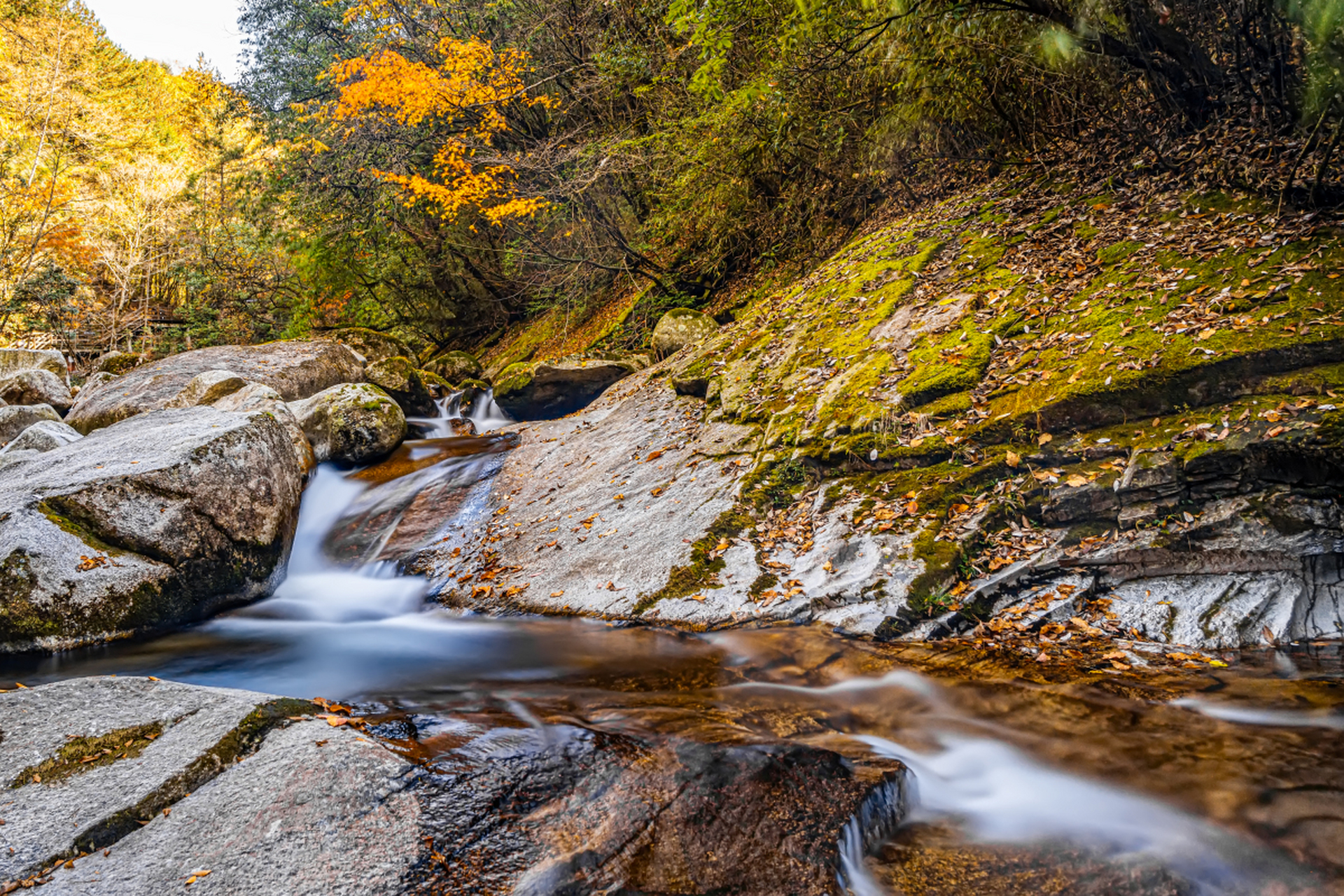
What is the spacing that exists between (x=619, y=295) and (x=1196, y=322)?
12294 millimetres

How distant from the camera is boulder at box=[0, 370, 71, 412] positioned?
13469 millimetres

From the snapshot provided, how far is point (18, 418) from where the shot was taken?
412 inches

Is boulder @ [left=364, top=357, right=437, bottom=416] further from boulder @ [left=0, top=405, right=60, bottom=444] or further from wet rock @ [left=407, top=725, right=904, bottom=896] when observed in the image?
wet rock @ [left=407, top=725, right=904, bottom=896]

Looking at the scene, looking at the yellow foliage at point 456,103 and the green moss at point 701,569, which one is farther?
the yellow foliage at point 456,103

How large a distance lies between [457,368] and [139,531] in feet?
36.9

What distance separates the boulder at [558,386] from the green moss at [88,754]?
30.4ft

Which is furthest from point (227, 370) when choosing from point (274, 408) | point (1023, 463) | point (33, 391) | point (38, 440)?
point (1023, 463)

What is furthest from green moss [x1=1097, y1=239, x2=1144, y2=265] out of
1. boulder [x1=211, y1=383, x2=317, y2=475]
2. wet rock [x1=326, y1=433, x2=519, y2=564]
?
boulder [x1=211, y1=383, x2=317, y2=475]

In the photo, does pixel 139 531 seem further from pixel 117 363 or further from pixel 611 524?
pixel 117 363

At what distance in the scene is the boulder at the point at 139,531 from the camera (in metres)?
5.15

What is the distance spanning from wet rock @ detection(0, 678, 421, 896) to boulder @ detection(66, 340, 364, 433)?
8145mm

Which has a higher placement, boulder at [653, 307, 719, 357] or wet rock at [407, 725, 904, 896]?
boulder at [653, 307, 719, 357]

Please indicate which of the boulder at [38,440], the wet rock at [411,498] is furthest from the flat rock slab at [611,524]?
the boulder at [38,440]

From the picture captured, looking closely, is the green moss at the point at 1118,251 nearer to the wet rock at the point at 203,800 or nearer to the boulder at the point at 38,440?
the wet rock at the point at 203,800
